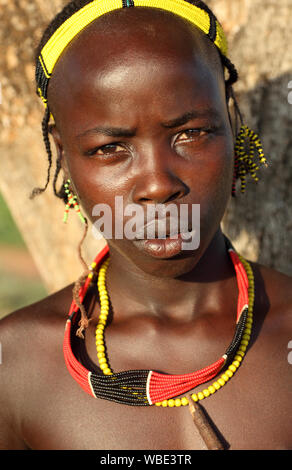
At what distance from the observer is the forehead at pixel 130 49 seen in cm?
203

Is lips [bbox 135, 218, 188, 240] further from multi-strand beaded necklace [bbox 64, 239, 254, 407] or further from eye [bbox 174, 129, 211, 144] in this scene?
multi-strand beaded necklace [bbox 64, 239, 254, 407]

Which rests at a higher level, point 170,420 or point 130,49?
point 130,49

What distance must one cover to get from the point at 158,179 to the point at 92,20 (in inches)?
26.2

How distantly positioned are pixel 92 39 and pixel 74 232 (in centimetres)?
179

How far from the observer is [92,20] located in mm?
2166

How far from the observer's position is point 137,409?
88.5 inches

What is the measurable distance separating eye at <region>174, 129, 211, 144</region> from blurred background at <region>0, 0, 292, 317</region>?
118 cm

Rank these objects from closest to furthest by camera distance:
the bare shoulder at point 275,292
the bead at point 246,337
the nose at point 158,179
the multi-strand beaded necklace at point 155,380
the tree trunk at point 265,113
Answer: the nose at point 158,179 → the multi-strand beaded necklace at point 155,380 → the bead at point 246,337 → the bare shoulder at point 275,292 → the tree trunk at point 265,113

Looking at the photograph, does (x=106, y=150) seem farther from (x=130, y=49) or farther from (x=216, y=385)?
(x=216, y=385)

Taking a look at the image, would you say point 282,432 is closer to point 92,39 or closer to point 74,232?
point 92,39

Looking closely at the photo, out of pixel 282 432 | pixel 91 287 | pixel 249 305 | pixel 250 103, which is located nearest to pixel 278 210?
pixel 250 103

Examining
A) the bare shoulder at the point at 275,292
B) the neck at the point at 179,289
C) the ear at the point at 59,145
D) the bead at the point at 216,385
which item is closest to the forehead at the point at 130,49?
the ear at the point at 59,145

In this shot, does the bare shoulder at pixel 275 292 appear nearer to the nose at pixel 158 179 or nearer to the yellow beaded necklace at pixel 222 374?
the yellow beaded necklace at pixel 222 374

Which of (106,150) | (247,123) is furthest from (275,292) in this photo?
(247,123)
